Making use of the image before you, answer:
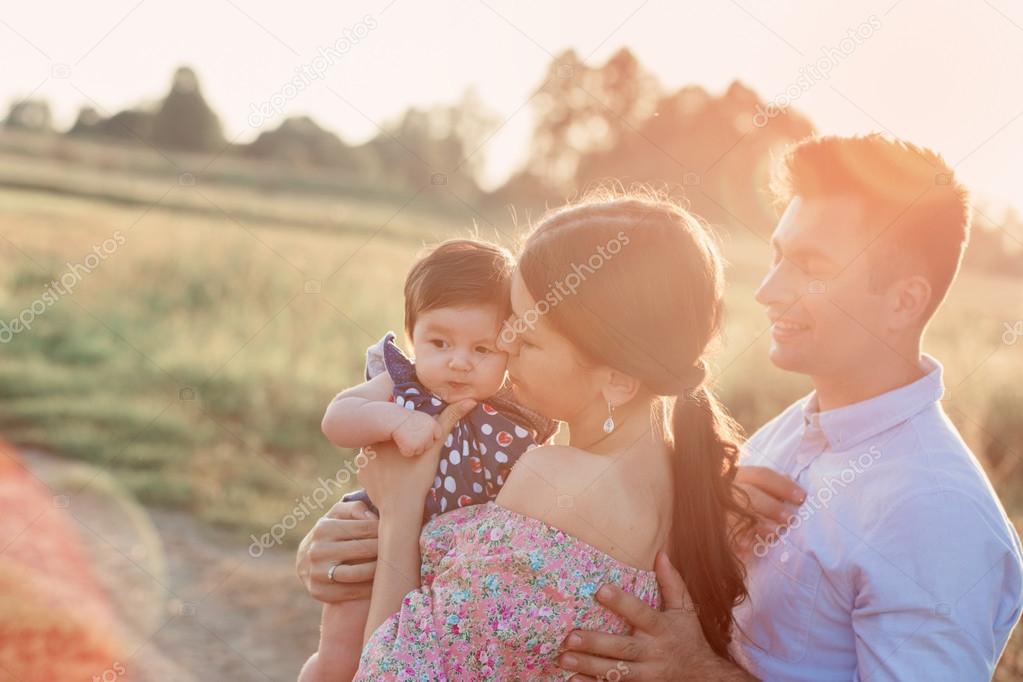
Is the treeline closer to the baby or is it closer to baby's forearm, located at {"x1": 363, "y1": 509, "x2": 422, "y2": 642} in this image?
the baby

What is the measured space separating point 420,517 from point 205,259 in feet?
33.9

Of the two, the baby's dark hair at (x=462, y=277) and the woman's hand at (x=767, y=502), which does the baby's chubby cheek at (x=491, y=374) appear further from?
the woman's hand at (x=767, y=502)

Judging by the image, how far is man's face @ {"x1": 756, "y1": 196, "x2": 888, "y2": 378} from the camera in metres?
2.66

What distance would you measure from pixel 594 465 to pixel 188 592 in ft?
11.8

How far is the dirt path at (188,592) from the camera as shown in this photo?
4.46m

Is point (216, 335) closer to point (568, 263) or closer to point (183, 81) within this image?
point (568, 263)

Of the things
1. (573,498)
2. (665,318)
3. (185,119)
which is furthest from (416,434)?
(185,119)

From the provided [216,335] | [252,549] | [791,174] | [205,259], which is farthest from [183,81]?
[791,174]

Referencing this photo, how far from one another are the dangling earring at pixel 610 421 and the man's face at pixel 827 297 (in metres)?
0.72

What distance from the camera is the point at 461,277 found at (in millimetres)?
2398

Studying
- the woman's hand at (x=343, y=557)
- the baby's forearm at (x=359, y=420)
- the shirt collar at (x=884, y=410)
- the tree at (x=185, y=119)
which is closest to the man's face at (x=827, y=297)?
the shirt collar at (x=884, y=410)

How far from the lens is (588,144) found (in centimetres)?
2333

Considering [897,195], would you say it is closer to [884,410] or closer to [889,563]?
[884,410]

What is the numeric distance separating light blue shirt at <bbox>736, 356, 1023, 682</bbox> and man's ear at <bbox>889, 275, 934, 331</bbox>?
0.13 metres
